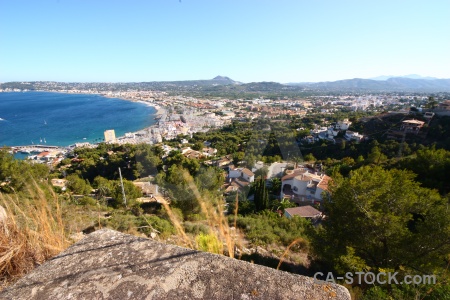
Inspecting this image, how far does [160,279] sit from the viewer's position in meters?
0.78

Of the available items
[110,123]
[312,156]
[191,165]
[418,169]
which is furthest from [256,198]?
[110,123]

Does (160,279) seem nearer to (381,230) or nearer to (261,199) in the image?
(381,230)

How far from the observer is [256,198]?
10.8 m

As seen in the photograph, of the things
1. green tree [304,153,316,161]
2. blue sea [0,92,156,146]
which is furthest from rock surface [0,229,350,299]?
blue sea [0,92,156,146]

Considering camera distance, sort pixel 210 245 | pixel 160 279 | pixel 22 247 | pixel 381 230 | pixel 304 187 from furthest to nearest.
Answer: pixel 304 187, pixel 381 230, pixel 210 245, pixel 22 247, pixel 160 279

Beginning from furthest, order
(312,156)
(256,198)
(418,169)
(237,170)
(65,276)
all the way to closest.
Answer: (312,156) < (237,170) < (256,198) < (418,169) < (65,276)

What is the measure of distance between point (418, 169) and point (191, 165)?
11.2m

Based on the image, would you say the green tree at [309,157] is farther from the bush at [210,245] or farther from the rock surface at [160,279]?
the rock surface at [160,279]

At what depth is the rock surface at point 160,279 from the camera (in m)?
0.73

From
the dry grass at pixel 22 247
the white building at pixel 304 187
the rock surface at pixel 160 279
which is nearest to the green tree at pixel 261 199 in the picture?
the white building at pixel 304 187

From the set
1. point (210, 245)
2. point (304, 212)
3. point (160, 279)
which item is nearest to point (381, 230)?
point (210, 245)

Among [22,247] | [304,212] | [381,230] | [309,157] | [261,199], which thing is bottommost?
[309,157]

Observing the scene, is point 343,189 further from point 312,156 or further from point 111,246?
point 312,156

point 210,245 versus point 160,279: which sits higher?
point 160,279
